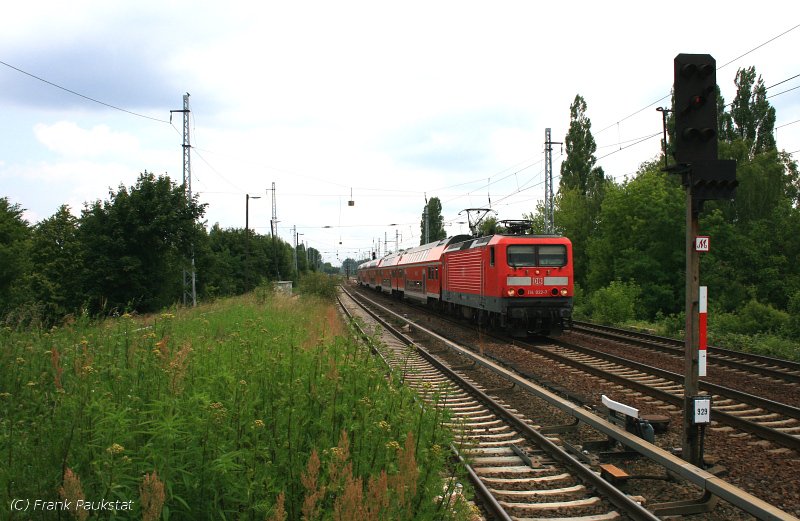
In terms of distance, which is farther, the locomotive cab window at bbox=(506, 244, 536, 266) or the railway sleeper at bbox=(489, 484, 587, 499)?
the locomotive cab window at bbox=(506, 244, 536, 266)

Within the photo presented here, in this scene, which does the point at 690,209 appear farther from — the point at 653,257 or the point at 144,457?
the point at 653,257

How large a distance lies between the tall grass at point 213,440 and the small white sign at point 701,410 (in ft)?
8.65

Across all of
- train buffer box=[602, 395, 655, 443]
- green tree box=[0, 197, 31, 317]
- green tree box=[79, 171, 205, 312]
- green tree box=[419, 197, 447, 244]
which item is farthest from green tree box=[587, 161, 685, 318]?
green tree box=[419, 197, 447, 244]

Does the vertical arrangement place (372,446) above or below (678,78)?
below

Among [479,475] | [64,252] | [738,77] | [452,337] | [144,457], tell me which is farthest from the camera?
[738,77]

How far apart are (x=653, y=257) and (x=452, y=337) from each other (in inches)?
709

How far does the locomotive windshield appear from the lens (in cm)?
1720

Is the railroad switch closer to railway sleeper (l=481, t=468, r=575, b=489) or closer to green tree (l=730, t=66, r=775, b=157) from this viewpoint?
railway sleeper (l=481, t=468, r=575, b=489)

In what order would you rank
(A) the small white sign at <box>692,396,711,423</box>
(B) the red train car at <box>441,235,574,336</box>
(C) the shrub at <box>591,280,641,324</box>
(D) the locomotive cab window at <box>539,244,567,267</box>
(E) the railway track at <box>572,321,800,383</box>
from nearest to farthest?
(A) the small white sign at <box>692,396,711,423</box> → (E) the railway track at <box>572,321,800,383</box> → (B) the red train car at <box>441,235,574,336</box> → (D) the locomotive cab window at <box>539,244,567,267</box> → (C) the shrub at <box>591,280,641,324</box>

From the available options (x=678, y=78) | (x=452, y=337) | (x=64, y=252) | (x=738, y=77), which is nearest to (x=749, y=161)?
(x=738, y=77)

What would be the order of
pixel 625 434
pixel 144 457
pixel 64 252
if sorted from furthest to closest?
pixel 64 252, pixel 625 434, pixel 144 457

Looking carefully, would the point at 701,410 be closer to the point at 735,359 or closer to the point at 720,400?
the point at 720,400

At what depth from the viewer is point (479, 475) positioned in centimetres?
620

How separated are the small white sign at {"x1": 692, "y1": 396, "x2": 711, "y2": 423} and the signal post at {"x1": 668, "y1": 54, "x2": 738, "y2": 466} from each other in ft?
0.34
